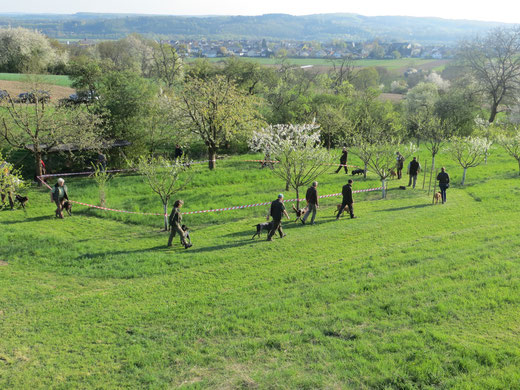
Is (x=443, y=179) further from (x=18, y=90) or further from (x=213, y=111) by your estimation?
(x=18, y=90)

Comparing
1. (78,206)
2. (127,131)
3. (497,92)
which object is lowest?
(78,206)

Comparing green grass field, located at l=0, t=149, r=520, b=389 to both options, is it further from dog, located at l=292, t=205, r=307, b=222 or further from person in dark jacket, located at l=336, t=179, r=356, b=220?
person in dark jacket, located at l=336, t=179, r=356, b=220

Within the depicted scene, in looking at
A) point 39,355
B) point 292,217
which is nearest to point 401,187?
point 292,217

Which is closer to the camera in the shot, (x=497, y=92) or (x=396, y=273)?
(x=396, y=273)

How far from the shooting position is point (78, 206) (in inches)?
819

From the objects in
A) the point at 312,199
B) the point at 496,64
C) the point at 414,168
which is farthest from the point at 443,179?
the point at 496,64

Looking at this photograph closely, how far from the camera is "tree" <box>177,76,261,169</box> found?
28.2m

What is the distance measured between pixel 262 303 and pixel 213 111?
1982 centimetres

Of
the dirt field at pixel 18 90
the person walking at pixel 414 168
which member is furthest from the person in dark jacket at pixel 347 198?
the dirt field at pixel 18 90

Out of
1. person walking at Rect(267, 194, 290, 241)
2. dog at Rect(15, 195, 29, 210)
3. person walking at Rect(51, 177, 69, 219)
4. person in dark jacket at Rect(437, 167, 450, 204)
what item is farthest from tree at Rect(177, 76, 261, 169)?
person in dark jacket at Rect(437, 167, 450, 204)

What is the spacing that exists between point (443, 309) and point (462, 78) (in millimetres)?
55015

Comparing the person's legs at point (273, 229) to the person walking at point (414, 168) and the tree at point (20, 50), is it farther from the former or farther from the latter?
the tree at point (20, 50)

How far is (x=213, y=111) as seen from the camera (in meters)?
28.3

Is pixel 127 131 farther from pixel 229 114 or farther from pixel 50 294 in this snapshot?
pixel 50 294
